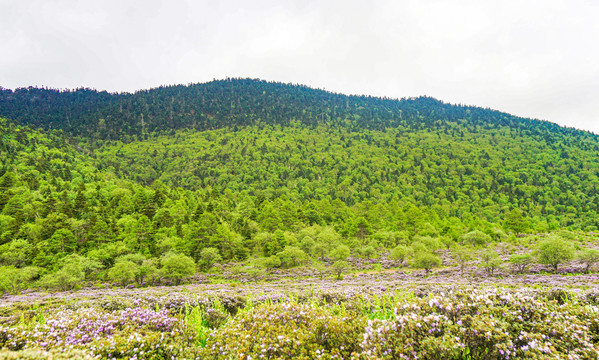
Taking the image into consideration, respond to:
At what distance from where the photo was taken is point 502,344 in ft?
13.5

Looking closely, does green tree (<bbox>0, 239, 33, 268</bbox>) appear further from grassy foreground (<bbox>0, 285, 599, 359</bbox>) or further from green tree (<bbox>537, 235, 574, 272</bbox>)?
green tree (<bbox>537, 235, 574, 272</bbox>)

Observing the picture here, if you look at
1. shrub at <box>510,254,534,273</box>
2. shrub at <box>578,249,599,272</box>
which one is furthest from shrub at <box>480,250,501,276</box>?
shrub at <box>578,249,599,272</box>

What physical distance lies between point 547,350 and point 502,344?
22.0 inches

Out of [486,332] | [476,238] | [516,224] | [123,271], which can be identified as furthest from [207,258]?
[516,224]

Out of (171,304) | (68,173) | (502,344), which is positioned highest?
(68,173)

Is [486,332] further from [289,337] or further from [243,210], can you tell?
[243,210]

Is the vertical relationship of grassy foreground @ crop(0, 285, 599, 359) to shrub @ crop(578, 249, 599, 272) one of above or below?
above

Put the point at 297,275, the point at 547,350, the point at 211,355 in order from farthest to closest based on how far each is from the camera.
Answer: the point at 297,275 < the point at 211,355 < the point at 547,350

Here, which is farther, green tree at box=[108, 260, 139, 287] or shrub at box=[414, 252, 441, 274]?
shrub at box=[414, 252, 441, 274]

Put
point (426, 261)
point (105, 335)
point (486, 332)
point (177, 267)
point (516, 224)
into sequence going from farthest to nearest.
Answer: point (516, 224), point (177, 267), point (426, 261), point (105, 335), point (486, 332)

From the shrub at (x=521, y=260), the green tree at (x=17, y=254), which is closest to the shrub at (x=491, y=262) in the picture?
the shrub at (x=521, y=260)

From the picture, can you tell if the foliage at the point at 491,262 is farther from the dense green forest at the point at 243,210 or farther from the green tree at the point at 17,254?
the green tree at the point at 17,254

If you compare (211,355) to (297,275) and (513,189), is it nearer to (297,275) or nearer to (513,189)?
(297,275)

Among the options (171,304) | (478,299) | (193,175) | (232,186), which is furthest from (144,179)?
(478,299)
